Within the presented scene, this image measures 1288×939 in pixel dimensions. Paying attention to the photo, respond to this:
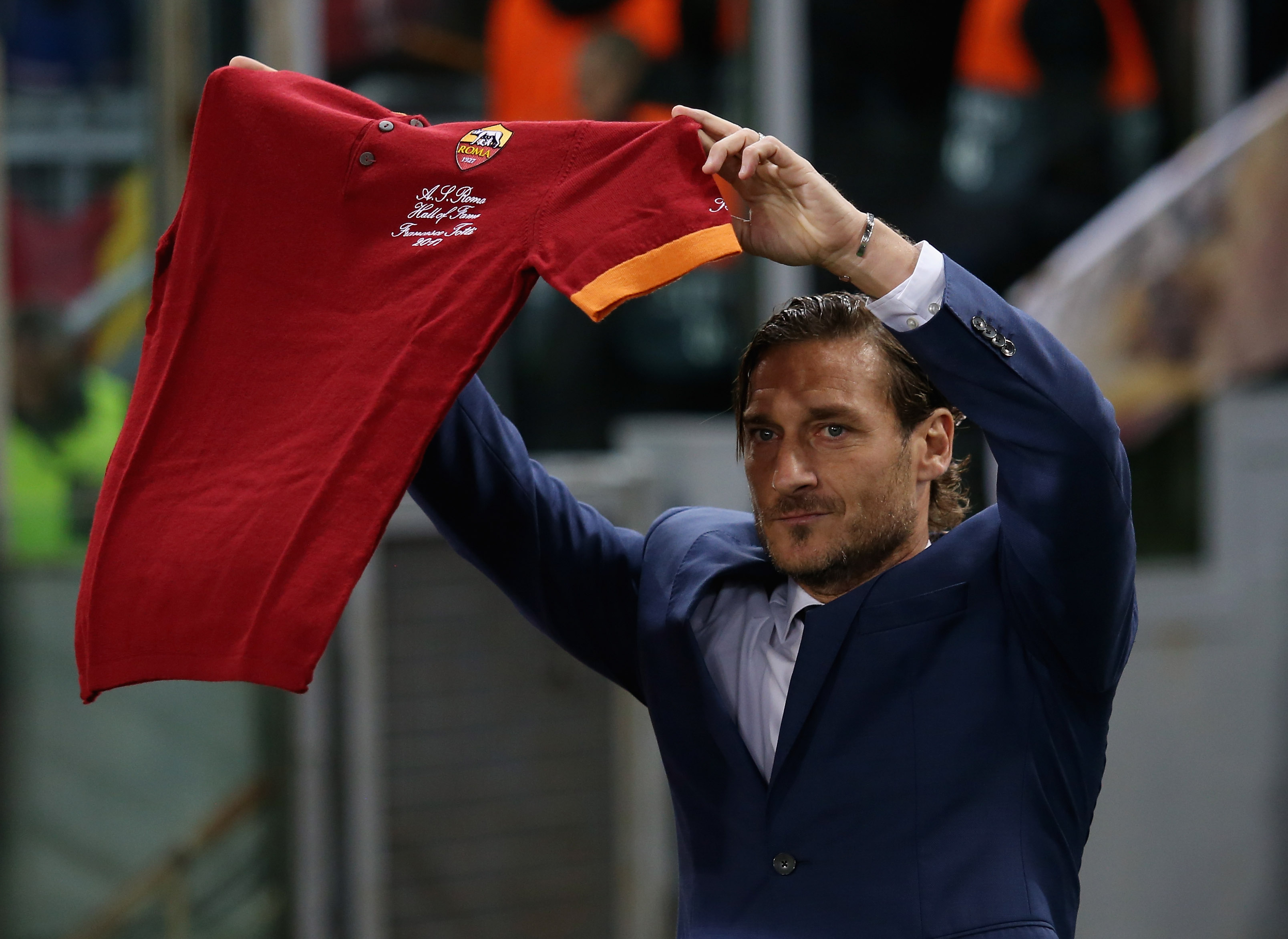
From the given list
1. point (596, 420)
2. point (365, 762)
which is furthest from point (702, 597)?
point (596, 420)

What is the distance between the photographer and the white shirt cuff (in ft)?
6.60

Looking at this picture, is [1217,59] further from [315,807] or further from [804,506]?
[804,506]

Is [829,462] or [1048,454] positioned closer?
[1048,454]

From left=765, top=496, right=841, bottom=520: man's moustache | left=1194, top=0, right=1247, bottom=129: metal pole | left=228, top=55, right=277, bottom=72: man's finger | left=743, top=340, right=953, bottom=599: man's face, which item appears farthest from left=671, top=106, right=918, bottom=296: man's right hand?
left=1194, top=0, right=1247, bottom=129: metal pole

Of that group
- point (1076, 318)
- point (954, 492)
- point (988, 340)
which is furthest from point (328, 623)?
point (1076, 318)

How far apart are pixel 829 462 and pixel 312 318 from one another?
79 centimetres

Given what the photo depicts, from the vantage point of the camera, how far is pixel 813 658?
2242mm

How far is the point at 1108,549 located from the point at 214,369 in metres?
1.30

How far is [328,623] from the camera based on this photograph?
1957mm

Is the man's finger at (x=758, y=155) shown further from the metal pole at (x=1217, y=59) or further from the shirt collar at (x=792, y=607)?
the metal pole at (x=1217, y=59)

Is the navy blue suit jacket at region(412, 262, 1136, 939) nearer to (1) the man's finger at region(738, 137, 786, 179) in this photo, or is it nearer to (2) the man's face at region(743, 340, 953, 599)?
(2) the man's face at region(743, 340, 953, 599)

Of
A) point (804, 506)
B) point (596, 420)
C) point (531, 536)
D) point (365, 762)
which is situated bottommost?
point (365, 762)

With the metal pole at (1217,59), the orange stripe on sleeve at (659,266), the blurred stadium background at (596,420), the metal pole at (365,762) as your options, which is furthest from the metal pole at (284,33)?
the metal pole at (1217,59)

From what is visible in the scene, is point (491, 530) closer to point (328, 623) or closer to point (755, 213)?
point (328, 623)
